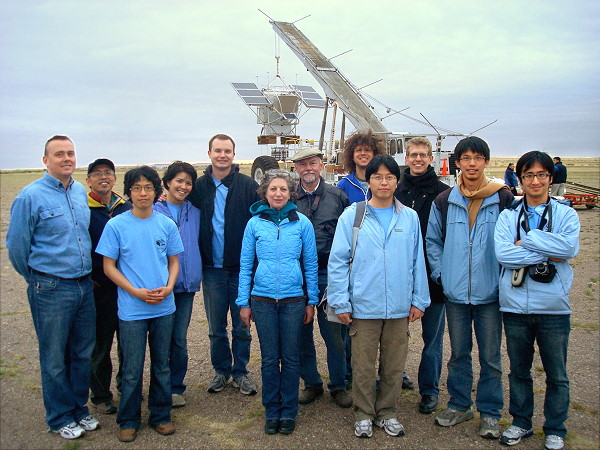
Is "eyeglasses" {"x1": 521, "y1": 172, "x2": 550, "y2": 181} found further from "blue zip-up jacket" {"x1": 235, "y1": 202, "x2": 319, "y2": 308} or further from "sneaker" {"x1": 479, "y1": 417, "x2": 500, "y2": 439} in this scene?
"sneaker" {"x1": 479, "y1": 417, "x2": 500, "y2": 439}

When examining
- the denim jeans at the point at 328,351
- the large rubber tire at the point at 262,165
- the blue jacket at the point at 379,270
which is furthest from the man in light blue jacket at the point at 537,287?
the large rubber tire at the point at 262,165

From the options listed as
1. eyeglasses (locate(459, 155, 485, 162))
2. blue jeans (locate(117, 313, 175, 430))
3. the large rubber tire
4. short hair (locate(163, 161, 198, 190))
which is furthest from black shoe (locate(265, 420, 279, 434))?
the large rubber tire

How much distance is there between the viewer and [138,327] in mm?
3373

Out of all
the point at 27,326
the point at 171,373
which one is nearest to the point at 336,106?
the point at 27,326

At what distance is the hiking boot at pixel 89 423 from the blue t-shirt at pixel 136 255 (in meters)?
0.83

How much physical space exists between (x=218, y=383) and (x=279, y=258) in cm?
146

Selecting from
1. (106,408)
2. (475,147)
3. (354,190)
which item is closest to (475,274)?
(475,147)

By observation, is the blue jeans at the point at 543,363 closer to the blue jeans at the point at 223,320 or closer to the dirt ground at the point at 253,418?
the dirt ground at the point at 253,418

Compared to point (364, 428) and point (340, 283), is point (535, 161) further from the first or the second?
point (364, 428)

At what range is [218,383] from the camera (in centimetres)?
421

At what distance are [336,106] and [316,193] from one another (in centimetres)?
1127

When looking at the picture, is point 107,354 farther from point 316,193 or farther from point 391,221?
point 391,221

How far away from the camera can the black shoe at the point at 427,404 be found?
3744 millimetres

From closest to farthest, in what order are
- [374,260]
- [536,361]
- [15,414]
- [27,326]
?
[374,260]
[15,414]
[536,361]
[27,326]
